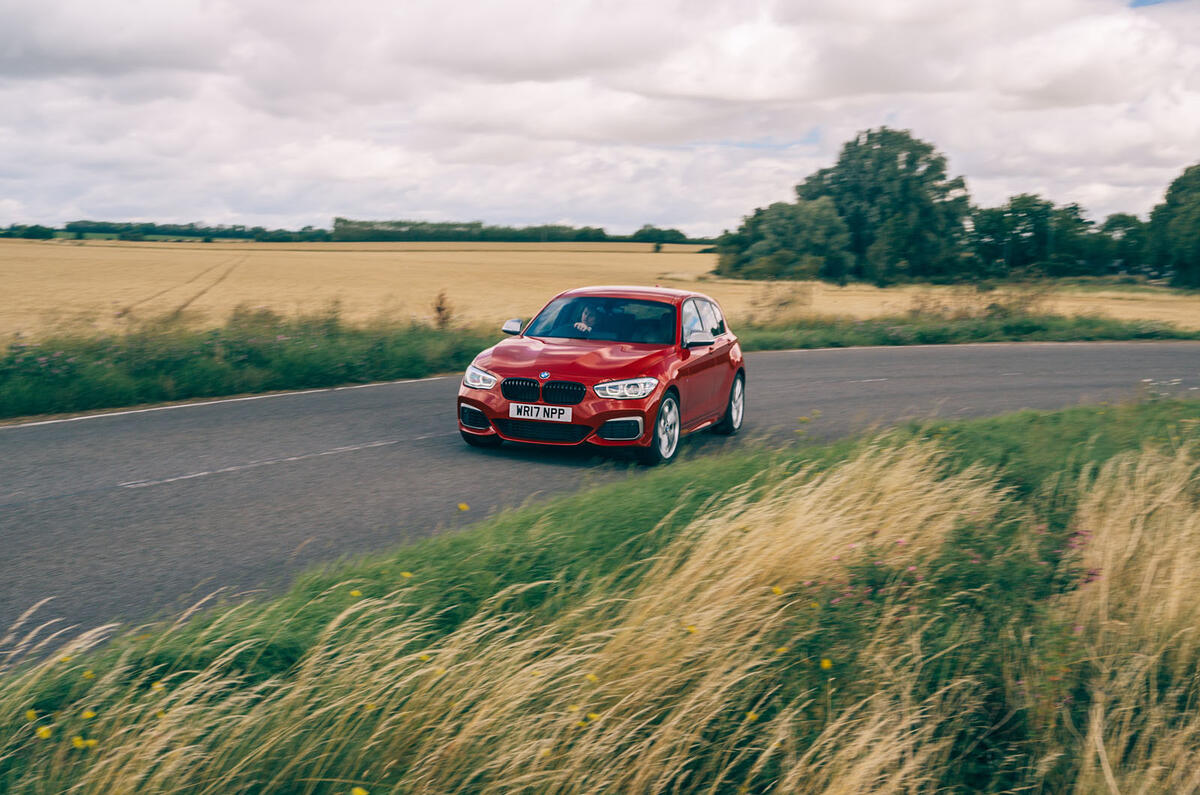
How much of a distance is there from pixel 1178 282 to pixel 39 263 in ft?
249

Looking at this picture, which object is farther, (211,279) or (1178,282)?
(1178,282)

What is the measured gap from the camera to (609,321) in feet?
35.2

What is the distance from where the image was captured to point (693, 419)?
10664mm

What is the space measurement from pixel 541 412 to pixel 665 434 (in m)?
1.22

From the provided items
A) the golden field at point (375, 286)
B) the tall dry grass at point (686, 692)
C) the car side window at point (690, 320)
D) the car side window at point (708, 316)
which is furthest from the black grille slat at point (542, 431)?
the golden field at point (375, 286)

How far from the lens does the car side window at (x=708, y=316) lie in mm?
11672

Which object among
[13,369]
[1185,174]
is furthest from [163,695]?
[1185,174]

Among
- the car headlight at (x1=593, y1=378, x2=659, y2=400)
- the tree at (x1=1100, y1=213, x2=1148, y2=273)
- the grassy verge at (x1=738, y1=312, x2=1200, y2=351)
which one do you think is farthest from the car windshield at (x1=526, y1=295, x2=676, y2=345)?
the tree at (x1=1100, y1=213, x2=1148, y2=273)

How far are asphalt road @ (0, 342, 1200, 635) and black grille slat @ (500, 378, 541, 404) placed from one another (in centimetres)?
63

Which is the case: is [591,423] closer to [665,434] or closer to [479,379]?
[665,434]

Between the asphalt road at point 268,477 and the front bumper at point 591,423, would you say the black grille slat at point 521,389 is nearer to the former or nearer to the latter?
the front bumper at point 591,423

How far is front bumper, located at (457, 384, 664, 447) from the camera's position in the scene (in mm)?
9484

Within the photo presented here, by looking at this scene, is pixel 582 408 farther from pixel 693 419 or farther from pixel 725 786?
pixel 725 786

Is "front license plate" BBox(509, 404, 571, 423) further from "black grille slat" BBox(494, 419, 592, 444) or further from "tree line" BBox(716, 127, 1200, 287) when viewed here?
"tree line" BBox(716, 127, 1200, 287)
